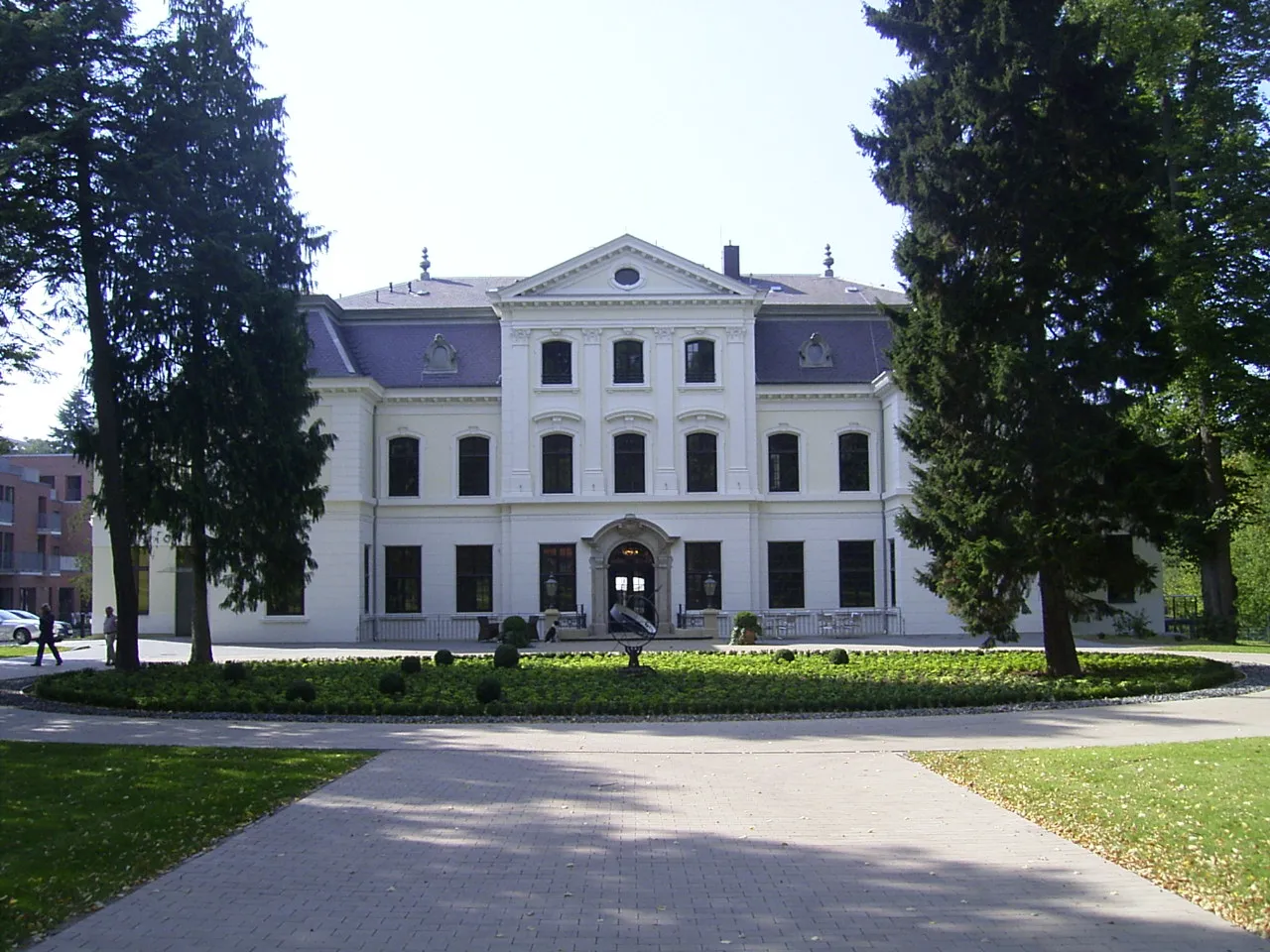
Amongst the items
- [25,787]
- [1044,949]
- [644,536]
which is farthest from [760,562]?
[1044,949]

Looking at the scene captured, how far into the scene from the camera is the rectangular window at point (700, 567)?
37469 millimetres

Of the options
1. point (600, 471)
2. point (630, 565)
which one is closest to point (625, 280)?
point (600, 471)

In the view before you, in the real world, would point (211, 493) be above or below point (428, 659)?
above

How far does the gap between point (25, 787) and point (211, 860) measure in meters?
3.57

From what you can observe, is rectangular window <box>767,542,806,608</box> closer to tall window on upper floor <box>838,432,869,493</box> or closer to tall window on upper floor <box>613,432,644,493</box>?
tall window on upper floor <box>838,432,869,493</box>

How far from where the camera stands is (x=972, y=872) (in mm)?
7969

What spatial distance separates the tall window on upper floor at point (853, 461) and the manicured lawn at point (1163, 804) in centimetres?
2515

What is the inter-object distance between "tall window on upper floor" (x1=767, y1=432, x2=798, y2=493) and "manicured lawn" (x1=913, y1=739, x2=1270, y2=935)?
2536 centimetres

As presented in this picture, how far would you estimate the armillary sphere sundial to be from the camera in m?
22.2

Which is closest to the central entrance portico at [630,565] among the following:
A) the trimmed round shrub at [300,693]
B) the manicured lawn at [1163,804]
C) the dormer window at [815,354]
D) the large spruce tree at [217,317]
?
the dormer window at [815,354]

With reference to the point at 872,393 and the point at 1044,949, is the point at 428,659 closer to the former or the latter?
the point at 872,393

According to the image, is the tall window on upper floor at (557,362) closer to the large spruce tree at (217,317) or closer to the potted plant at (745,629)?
the potted plant at (745,629)

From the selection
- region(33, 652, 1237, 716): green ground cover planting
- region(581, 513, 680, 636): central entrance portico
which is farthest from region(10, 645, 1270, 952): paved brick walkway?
region(581, 513, 680, 636): central entrance portico

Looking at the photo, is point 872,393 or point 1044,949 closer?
point 1044,949
